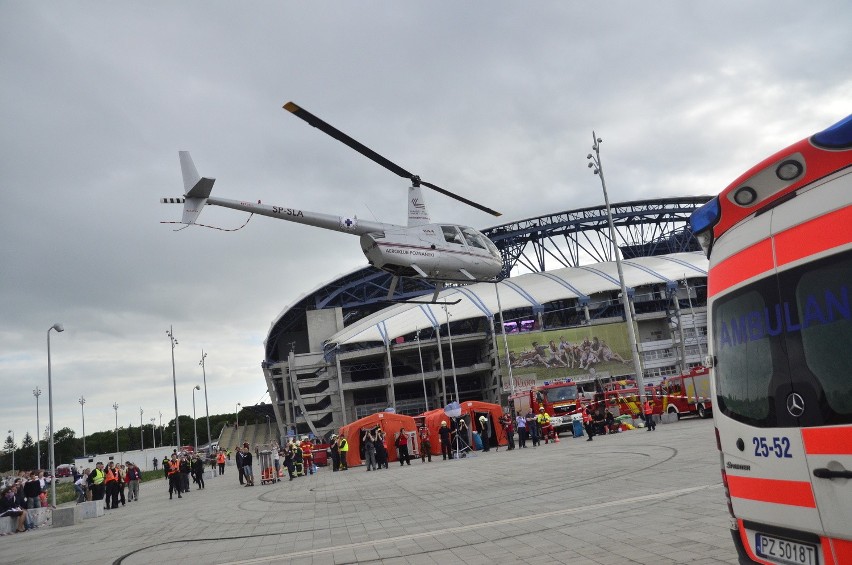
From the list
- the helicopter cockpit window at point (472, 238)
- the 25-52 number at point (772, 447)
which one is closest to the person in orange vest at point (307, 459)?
the helicopter cockpit window at point (472, 238)

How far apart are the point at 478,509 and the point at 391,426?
61.9 ft

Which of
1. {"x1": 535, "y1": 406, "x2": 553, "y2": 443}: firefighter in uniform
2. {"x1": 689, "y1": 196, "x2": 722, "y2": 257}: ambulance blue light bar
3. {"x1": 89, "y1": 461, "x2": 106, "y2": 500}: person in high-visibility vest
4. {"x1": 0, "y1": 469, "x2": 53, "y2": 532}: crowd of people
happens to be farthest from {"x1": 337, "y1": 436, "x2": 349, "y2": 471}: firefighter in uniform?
{"x1": 689, "y1": 196, "x2": 722, "y2": 257}: ambulance blue light bar

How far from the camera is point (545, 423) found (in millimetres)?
30656

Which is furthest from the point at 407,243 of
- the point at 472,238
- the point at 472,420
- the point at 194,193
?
the point at 472,420

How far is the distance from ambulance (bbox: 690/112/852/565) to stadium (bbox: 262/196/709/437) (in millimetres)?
55970

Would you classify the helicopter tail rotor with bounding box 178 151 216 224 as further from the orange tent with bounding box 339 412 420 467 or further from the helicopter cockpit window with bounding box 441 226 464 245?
the orange tent with bounding box 339 412 420 467

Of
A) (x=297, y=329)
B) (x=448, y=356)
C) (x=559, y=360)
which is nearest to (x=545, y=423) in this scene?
(x=559, y=360)

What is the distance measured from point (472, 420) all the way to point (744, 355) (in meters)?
25.9

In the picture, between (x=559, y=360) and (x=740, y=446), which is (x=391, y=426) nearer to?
(x=740, y=446)

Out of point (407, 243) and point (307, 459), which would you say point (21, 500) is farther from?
point (407, 243)

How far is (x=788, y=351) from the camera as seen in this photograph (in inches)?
137

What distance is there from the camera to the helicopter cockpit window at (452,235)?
19.4 metres

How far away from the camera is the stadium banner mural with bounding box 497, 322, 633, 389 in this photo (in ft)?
202

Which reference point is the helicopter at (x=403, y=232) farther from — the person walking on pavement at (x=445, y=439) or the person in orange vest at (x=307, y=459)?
the person in orange vest at (x=307, y=459)
